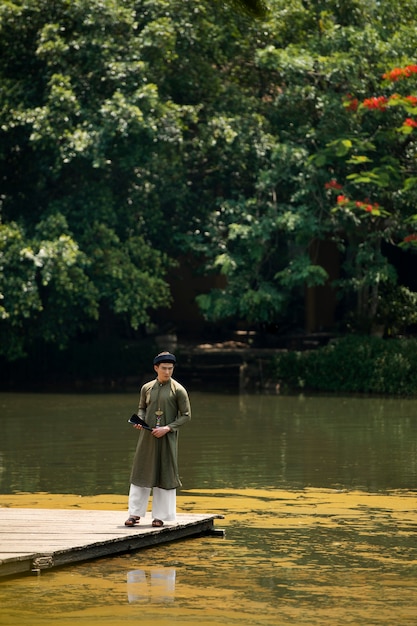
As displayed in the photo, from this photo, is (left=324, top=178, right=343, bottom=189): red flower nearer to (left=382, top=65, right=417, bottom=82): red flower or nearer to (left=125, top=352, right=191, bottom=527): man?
(left=382, top=65, right=417, bottom=82): red flower

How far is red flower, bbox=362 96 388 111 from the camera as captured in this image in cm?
2953

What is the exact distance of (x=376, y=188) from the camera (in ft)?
103

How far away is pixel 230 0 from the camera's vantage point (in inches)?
289

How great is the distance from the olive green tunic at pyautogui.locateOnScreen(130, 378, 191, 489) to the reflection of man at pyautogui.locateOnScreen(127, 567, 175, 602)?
1.22 m

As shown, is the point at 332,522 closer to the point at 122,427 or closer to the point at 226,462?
the point at 226,462

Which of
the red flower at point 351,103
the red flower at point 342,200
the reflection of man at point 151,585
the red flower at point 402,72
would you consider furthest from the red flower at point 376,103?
the reflection of man at point 151,585

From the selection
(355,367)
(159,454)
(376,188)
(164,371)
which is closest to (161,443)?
(159,454)

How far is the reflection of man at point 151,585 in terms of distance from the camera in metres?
9.71

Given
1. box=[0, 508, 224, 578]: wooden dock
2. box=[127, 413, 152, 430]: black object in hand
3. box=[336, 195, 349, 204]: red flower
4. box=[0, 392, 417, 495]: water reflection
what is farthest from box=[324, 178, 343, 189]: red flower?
box=[127, 413, 152, 430]: black object in hand

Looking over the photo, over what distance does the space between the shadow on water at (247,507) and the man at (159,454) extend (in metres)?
0.40

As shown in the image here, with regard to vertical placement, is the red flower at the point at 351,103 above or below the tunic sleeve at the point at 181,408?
above

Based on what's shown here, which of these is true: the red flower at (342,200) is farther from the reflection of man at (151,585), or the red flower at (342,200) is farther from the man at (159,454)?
the reflection of man at (151,585)

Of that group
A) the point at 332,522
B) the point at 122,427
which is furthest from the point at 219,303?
the point at 332,522

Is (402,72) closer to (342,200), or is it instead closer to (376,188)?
(342,200)
